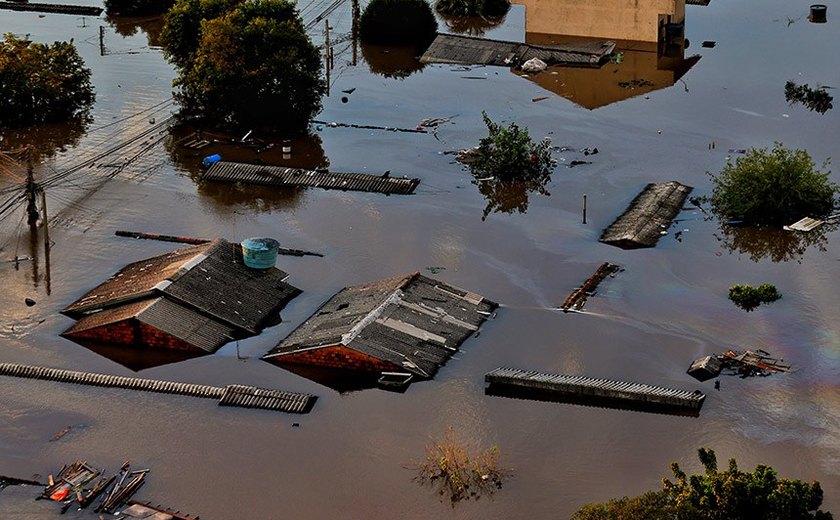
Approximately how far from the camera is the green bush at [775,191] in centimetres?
4306

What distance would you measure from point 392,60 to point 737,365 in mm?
35936

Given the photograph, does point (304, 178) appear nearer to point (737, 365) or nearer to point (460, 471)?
point (737, 365)

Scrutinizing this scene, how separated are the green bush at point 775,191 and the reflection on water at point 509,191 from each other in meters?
6.93

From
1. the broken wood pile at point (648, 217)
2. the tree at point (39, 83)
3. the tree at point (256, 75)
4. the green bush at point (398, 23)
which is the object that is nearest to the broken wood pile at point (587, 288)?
the broken wood pile at point (648, 217)

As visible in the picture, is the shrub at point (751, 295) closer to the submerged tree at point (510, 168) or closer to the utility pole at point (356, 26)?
the submerged tree at point (510, 168)

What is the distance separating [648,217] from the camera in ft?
143

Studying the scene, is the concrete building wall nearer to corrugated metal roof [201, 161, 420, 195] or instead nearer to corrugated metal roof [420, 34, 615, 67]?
corrugated metal roof [420, 34, 615, 67]

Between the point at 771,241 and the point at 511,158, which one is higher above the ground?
the point at 511,158

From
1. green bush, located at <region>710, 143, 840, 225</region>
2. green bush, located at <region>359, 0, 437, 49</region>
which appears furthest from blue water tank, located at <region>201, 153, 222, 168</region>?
green bush, located at <region>359, 0, 437, 49</region>

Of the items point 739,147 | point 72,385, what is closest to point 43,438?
point 72,385

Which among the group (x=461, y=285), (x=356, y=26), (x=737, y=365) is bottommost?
(x=737, y=365)

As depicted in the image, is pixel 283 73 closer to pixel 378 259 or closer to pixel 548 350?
pixel 378 259

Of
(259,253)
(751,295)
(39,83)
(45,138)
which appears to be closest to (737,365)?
(751,295)

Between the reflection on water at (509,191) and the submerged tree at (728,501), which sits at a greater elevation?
the reflection on water at (509,191)
